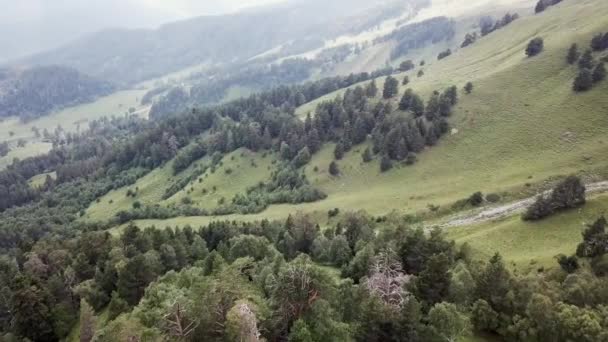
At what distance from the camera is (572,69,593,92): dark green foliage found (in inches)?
5059

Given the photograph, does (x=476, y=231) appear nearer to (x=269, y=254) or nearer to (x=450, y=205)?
(x=450, y=205)

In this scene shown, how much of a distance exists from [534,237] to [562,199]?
1126cm

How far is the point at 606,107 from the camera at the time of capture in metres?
120

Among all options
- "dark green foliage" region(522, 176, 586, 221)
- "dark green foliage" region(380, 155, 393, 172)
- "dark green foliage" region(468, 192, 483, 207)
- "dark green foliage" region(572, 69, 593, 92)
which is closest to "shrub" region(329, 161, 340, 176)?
"dark green foliage" region(380, 155, 393, 172)

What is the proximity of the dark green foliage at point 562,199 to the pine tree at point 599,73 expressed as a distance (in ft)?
199

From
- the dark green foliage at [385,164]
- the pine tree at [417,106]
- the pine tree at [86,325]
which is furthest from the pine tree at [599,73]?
the pine tree at [86,325]

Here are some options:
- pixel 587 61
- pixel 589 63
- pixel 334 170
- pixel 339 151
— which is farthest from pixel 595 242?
pixel 339 151

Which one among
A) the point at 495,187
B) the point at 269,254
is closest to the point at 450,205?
the point at 495,187

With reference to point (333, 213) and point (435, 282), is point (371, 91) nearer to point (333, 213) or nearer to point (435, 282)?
point (333, 213)

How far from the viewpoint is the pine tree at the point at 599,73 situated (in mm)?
127938

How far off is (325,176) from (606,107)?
8719 cm

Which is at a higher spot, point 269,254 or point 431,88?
point 431,88

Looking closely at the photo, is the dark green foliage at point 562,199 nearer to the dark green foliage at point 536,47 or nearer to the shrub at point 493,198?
the shrub at point 493,198

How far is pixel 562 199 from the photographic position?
86.5 m
